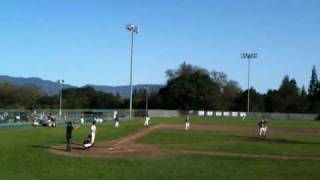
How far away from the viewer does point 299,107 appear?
574 feet

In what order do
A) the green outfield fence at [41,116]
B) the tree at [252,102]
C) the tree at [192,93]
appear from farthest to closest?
the tree at [252,102]
the tree at [192,93]
the green outfield fence at [41,116]

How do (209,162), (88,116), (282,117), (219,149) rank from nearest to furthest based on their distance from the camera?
(209,162) → (219,149) → (88,116) → (282,117)

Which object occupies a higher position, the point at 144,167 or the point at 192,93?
the point at 192,93

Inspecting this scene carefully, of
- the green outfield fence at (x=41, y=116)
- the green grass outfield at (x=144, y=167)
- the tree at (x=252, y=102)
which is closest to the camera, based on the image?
the green grass outfield at (x=144, y=167)

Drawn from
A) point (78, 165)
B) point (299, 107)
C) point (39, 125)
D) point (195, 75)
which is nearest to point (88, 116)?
point (39, 125)

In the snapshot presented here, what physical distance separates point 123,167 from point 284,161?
8994mm

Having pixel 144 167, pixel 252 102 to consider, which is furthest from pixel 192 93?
pixel 144 167

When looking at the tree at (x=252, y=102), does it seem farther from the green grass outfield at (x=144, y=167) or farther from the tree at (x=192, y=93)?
the green grass outfield at (x=144, y=167)

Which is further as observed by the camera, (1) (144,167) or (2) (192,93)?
(2) (192,93)

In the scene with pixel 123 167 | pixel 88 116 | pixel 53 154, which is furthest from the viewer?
pixel 88 116

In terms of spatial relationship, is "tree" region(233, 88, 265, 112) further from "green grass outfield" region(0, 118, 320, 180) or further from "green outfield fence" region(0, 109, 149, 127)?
"green grass outfield" region(0, 118, 320, 180)

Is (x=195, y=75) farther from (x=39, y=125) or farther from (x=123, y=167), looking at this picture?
(x=123, y=167)

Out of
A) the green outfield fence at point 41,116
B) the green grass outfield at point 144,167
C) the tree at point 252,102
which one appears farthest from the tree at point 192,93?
the green grass outfield at point 144,167

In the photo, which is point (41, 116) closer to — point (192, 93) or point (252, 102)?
point (192, 93)
